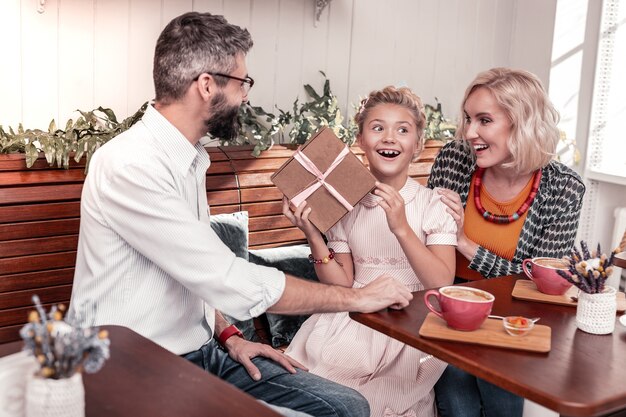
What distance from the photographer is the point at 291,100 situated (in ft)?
12.6

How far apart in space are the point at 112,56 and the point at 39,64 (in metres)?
0.31

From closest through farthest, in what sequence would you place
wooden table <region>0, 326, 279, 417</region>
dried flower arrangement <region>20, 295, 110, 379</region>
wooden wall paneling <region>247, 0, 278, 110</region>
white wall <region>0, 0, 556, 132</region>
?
dried flower arrangement <region>20, 295, 110, 379</region>
wooden table <region>0, 326, 279, 417</region>
white wall <region>0, 0, 556, 132</region>
wooden wall paneling <region>247, 0, 278, 110</region>

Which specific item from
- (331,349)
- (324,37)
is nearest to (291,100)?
(324,37)

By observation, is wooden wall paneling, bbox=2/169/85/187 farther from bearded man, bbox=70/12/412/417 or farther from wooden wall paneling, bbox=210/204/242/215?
bearded man, bbox=70/12/412/417

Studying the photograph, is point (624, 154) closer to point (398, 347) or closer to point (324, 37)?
point (324, 37)

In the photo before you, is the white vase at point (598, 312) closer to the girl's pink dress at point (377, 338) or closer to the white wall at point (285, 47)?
the girl's pink dress at point (377, 338)

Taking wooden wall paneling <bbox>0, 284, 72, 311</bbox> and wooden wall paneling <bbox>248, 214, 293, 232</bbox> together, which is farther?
wooden wall paneling <bbox>248, 214, 293, 232</bbox>

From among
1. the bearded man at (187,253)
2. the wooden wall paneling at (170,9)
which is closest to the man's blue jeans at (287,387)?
the bearded man at (187,253)

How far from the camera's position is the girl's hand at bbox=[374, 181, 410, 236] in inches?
92.7

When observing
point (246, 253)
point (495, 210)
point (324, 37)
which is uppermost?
point (324, 37)

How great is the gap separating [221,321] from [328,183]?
Result: 21.1 inches

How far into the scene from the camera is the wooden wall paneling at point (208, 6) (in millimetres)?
3445

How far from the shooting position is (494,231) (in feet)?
9.01

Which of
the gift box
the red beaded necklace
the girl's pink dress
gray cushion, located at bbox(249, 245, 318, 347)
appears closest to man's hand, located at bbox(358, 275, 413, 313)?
the gift box
